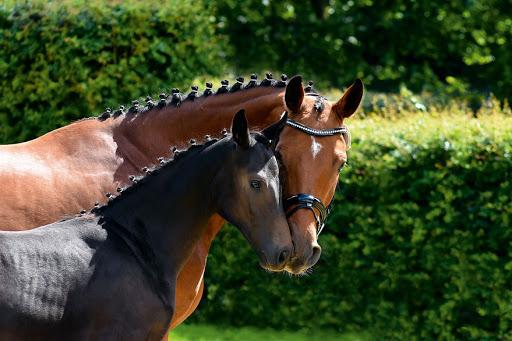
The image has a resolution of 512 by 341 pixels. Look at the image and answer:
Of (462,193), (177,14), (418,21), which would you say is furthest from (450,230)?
(418,21)

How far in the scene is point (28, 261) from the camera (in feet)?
12.9

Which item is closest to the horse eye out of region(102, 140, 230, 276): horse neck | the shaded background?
region(102, 140, 230, 276): horse neck

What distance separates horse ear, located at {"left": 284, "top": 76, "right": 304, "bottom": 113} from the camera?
200 inches

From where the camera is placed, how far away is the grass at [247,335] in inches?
335

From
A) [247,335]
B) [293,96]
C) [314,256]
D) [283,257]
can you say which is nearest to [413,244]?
[247,335]

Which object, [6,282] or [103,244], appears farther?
[103,244]

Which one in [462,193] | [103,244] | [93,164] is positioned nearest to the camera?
[103,244]

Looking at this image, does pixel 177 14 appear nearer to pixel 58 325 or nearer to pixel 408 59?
pixel 58 325

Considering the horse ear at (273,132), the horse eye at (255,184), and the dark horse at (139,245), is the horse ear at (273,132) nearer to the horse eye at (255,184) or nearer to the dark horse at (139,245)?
the dark horse at (139,245)

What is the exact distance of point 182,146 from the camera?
5.43 metres

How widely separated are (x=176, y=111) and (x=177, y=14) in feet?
9.65

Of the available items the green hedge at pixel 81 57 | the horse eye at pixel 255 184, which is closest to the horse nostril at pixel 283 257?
→ the horse eye at pixel 255 184

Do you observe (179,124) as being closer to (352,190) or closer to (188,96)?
(188,96)

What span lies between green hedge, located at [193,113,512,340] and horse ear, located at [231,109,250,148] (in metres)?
3.92
